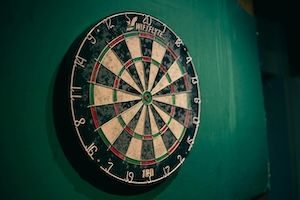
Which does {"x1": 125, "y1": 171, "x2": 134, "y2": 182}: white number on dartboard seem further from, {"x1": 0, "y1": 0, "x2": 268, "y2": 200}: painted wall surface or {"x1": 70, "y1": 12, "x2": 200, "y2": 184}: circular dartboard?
{"x1": 0, "y1": 0, "x2": 268, "y2": 200}: painted wall surface

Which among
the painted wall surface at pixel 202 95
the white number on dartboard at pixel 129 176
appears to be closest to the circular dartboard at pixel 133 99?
the white number on dartboard at pixel 129 176

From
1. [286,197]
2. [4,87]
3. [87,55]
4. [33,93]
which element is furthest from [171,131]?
[286,197]

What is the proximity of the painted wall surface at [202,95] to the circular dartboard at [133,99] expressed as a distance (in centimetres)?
11

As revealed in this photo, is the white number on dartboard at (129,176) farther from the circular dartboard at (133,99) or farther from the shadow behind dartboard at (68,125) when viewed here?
the shadow behind dartboard at (68,125)

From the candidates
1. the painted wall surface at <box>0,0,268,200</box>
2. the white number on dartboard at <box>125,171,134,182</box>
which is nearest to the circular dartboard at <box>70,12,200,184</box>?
the white number on dartboard at <box>125,171,134,182</box>

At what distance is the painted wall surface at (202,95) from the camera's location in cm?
112

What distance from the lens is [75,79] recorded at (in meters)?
1.27

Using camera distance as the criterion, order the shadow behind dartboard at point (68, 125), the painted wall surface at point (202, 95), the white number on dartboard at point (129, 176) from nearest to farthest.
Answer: the painted wall surface at point (202, 95), the shadow behind dartboard at point (68, 125), the white number on dartboard at point (129, 176)

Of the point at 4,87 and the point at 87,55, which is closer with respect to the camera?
the point at 4,87

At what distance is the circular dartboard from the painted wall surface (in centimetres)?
11

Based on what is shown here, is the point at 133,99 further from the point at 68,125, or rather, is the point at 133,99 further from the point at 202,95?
the point at 202,95

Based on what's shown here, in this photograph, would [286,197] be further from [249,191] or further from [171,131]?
[171,131]

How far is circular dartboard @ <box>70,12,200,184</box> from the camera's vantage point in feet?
4.33
